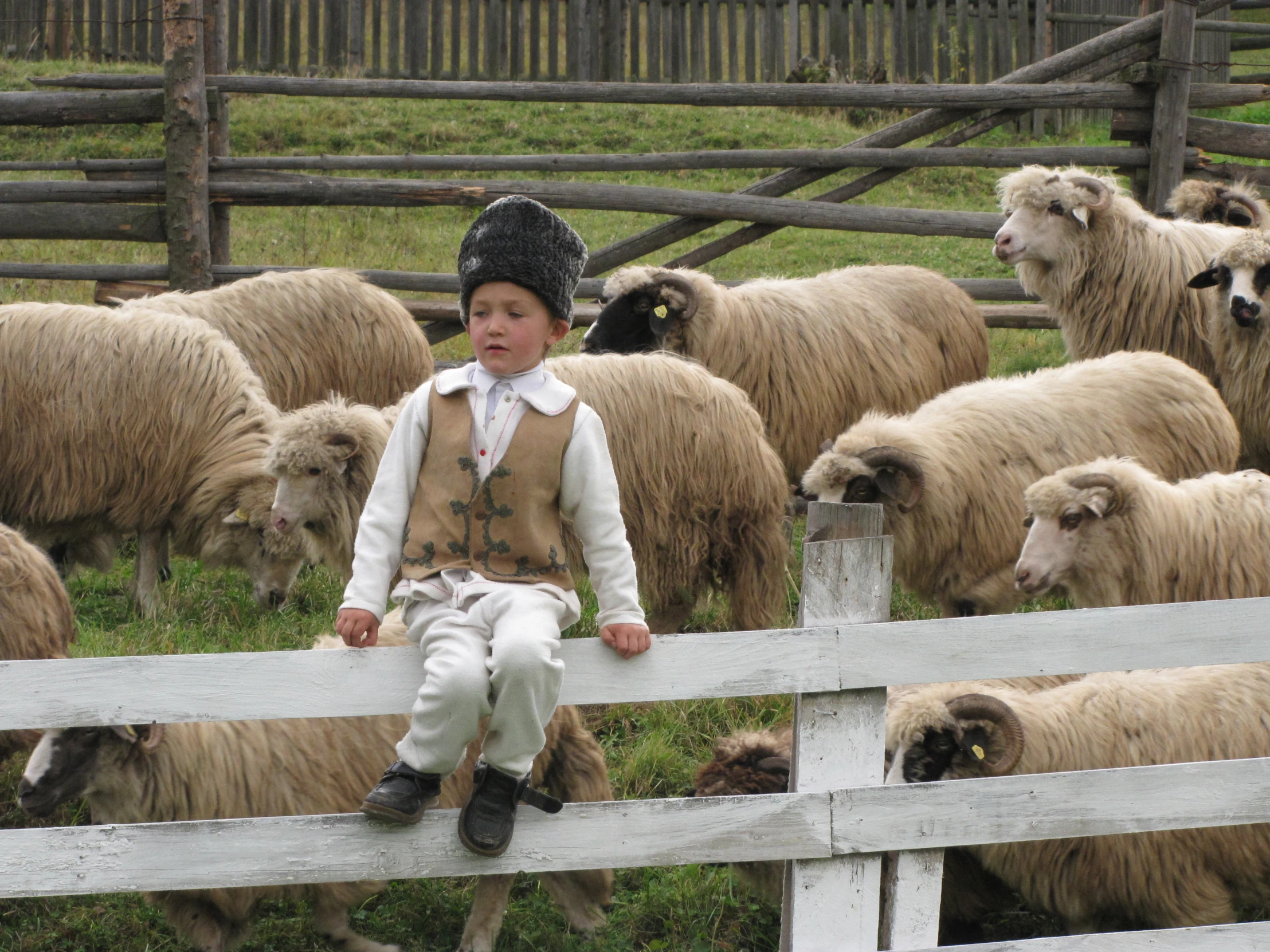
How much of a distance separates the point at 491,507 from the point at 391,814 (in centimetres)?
73

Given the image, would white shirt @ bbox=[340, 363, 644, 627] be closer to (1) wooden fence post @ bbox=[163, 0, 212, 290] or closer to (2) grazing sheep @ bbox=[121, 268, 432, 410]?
(2) grazing sheep @ bbox=[121, 268, 432, 410]

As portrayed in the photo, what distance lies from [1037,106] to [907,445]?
5.29 m

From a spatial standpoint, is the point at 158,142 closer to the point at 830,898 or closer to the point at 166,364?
the point at 166,364

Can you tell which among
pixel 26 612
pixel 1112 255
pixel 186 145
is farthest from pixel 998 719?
pixel 186 145

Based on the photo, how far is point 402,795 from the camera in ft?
9.68

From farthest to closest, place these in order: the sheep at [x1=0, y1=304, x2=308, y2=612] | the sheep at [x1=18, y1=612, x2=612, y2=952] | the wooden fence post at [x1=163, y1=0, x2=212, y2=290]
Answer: the wooden fence post at [x1=163, y1=0, x2=212, y2=290]
the sheep at [x1=0, y1=304, x2=308, y2=612]
the sheep at [x1=18, y1=612, x2=612, y2=952]

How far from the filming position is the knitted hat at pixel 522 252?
10.1 feet

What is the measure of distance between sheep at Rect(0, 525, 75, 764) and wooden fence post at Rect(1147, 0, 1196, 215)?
846 cm

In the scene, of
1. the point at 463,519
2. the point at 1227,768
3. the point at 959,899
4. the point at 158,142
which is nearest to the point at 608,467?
the point at 463,519

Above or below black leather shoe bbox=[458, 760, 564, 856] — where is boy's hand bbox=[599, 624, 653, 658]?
above

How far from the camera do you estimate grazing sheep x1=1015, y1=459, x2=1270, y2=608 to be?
5.20 metres

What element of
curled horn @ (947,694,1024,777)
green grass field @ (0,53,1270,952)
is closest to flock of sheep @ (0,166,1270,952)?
curled horn @ (947,694,1024,777)

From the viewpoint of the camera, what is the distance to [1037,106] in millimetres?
10094

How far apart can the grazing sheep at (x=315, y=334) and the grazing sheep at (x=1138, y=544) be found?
4.11 meters
